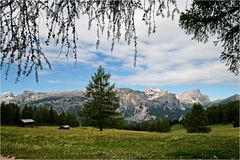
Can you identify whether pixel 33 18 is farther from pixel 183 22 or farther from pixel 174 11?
pixel 183 22

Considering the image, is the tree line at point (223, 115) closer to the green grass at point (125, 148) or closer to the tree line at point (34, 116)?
the tree line at point (34, 116)

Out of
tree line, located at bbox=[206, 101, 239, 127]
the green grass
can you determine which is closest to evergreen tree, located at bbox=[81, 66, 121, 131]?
the green grass

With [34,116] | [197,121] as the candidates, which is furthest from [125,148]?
[34,116]

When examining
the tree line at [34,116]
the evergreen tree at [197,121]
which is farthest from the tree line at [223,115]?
the tree line at [34,116]

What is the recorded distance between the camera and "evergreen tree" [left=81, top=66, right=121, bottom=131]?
57.6m

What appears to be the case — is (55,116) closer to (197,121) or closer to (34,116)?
(34,116)

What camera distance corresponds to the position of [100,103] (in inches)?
2267

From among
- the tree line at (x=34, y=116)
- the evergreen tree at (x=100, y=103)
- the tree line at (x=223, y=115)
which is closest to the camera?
the evergreen tree at (x=100, y=103)

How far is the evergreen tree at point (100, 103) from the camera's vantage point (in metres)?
57.6

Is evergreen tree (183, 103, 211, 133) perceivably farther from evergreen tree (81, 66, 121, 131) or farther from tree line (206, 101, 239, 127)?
tree line (206, 101, 239, 127)

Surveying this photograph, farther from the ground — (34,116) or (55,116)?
(34,116)

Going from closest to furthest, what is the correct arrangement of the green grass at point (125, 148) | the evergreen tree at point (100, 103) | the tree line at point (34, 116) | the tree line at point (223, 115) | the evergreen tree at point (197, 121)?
the green grass at point (125, 148), the evergreen tree at point (100, 103), the evergreen tree at point (197, 121), the tree line at point (34, 116), the tree line at point (223, 115)

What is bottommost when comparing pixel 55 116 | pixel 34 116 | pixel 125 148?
pixel 55 116

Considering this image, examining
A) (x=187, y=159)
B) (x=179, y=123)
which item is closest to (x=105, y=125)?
(x=187, y=159)
